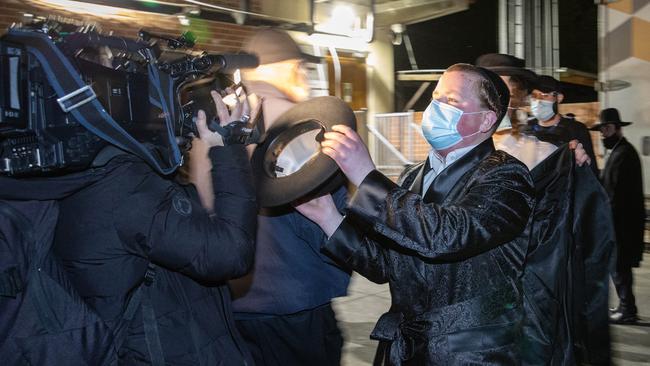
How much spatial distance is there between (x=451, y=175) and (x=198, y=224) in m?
0.88

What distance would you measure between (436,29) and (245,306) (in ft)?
85.9

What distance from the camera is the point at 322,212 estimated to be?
253 cm

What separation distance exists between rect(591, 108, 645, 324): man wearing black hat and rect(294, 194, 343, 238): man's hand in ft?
15.2

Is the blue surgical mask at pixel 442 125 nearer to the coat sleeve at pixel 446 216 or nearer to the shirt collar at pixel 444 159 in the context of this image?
the shirt collar at pixel 444 159

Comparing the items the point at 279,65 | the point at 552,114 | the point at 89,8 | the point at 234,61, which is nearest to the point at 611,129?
the point at 552,114

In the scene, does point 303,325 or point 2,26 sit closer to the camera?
point 303,325

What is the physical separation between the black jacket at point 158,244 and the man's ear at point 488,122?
2.94 ft

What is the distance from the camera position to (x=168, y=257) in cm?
185

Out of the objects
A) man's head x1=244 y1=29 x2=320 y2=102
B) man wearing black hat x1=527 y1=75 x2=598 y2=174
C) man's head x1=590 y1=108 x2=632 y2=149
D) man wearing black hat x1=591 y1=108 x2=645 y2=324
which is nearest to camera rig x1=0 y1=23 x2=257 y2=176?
man's head x1=244 y1=29 x2=320 y2=102

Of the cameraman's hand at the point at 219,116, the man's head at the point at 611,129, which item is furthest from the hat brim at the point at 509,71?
the man's head at the point at 611,129

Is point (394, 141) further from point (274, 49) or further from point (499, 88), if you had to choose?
point (499, 88)

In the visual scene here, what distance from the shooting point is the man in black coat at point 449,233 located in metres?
1.99

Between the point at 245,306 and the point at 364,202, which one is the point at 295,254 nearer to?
the point at 245,306

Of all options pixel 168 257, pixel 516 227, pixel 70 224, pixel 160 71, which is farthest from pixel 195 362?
pixel 516 227
